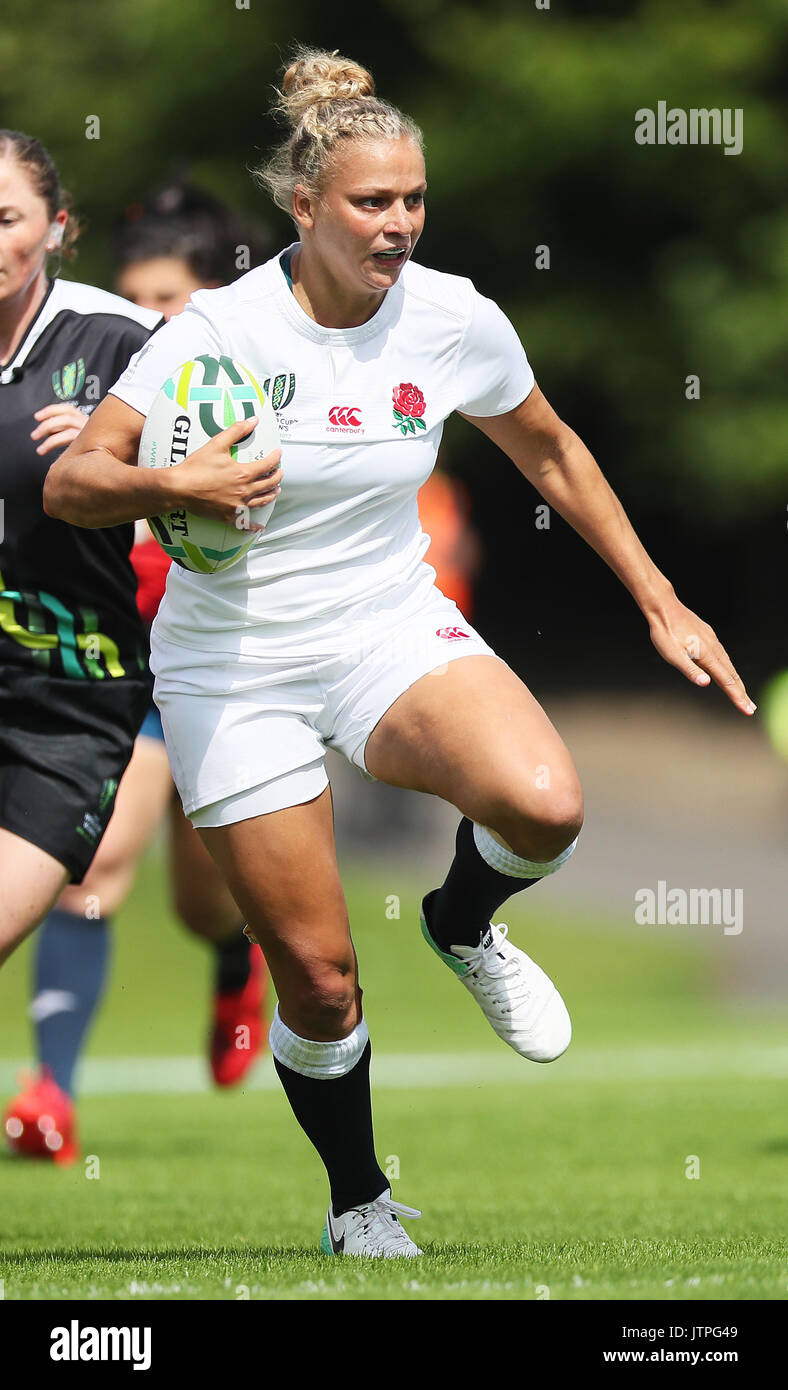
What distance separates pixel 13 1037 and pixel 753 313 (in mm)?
9421

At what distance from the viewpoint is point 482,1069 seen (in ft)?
30.1

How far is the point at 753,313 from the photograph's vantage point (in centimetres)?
1644

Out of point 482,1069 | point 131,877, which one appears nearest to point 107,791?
point 131,877

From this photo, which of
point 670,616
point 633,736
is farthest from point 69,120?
point 670,616

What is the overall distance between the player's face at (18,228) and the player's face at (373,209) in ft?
2.63

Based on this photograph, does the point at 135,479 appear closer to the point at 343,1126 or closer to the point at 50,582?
the point at 50,582

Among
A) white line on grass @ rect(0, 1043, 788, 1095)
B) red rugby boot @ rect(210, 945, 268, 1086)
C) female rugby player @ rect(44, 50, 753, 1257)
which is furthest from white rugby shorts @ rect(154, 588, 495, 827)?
white line on grass @ rect(0, 1043, 788, 1095)

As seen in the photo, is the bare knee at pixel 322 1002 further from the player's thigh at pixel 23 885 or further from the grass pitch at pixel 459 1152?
the player's thigh at pixel 23 885

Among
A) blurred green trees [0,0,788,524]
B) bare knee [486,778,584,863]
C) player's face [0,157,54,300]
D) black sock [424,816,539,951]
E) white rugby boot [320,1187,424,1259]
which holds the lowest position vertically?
white rugby boot [320,1187,424,1259]

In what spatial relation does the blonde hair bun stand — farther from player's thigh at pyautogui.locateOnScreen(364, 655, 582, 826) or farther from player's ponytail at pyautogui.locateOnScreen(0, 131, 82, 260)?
player's thigh at pyautogui.locateOnScreen(364, 655, 582, 826)

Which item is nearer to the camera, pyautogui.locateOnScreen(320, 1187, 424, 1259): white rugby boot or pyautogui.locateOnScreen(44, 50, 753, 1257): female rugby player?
pyautogui.locateOnScreen(44, 50, 753, 1257): female rugby player

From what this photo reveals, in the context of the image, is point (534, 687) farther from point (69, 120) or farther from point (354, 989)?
point (354, 989)

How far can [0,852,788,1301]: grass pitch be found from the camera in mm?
3666

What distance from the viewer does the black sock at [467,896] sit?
3.98 meters
